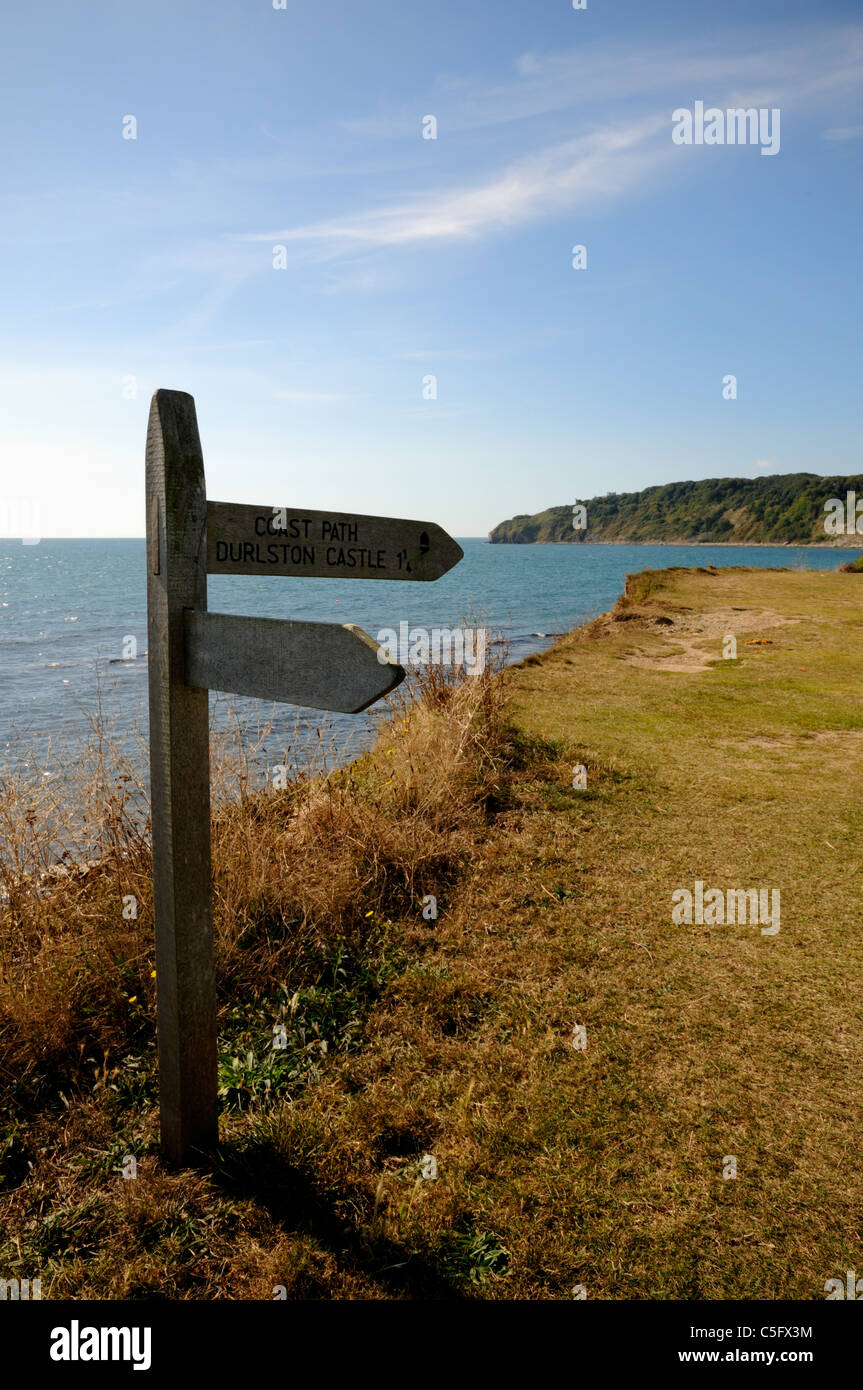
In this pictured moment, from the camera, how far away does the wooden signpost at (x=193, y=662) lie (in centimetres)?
229

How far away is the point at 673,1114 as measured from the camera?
3062 mm

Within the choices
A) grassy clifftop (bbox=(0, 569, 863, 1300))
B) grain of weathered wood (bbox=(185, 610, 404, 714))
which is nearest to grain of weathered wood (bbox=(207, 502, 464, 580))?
grain of weathered wood (bbox=(185, 610, 404, 714))

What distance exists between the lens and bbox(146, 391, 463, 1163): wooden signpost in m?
2.29

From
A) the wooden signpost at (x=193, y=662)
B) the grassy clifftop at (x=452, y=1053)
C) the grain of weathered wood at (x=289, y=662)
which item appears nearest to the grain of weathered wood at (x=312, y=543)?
the wooden signpost at (x=193, y=662)

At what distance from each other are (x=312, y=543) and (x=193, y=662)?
1.88 ft

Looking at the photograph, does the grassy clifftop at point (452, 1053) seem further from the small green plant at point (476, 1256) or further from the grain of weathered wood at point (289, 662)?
the grain of weathered wood at point (289, 662)

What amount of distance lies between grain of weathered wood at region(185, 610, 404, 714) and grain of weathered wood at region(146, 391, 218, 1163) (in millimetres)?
108

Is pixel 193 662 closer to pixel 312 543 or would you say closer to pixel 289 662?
pixel 289 662

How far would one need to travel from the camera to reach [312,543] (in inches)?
103

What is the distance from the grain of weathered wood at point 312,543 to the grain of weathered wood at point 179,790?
92 mm

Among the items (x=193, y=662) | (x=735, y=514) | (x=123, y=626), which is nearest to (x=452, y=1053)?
(x=193, y=662)

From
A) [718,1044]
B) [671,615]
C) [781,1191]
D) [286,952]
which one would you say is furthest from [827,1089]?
[671,615]

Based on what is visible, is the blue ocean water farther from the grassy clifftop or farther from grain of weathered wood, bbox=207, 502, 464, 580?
grain of weathered wood, bbox=207, 502, 464, 580

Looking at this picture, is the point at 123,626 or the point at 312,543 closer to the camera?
the point at 312,543
